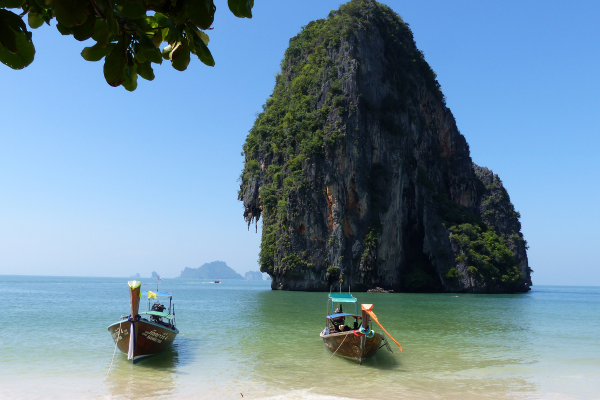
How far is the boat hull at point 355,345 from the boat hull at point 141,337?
5.26 meters

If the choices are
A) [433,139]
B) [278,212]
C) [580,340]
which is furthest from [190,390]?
[433,139]

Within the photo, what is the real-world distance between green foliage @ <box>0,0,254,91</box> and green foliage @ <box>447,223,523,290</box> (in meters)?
47.9

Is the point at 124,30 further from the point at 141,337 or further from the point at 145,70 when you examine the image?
the point at 141,337

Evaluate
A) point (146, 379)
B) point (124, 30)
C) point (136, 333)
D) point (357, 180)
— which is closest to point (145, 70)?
point (124, 30)

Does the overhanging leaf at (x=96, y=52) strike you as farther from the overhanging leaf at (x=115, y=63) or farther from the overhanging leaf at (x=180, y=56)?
the overhanging leaf at (x=180, y=56)

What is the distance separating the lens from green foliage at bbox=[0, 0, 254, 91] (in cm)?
135

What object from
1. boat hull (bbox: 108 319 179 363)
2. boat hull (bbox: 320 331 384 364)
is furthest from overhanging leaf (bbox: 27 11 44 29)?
boat hull (bbox: 108 319 179 363)

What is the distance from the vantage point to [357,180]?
147 ft

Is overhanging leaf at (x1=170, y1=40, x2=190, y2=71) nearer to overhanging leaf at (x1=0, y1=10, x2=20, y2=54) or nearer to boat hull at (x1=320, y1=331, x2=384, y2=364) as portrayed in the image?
overhanging leaf at (x1=0, y1=10, x2=20, y2=54)

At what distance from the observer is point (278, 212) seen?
151 ft

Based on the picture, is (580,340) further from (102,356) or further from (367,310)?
(102,356)

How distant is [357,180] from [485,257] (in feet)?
54.9

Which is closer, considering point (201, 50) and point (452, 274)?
point (201, 50)

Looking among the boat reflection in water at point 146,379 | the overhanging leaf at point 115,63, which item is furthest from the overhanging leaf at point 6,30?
the boat reflection in water at point 146,379
